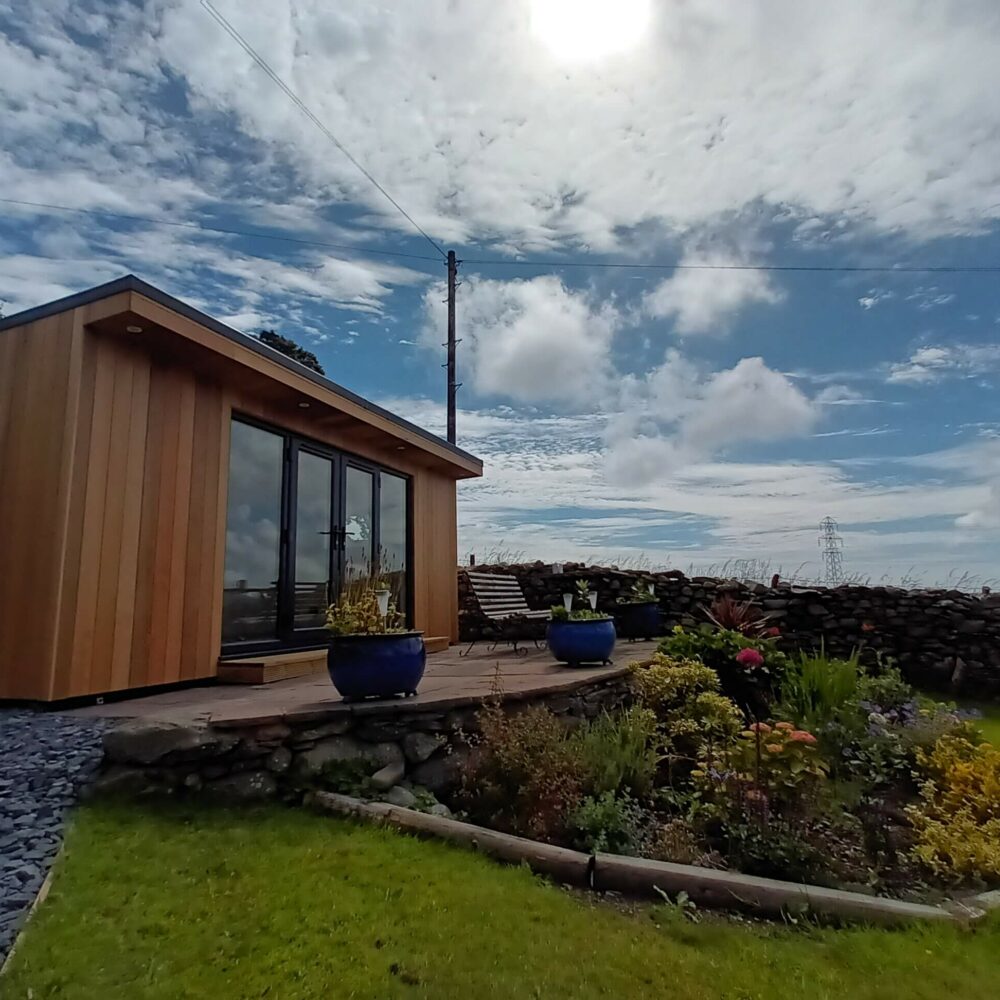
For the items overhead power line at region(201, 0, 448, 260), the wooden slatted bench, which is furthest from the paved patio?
overhead power line at region(201, 0, 448, 260)

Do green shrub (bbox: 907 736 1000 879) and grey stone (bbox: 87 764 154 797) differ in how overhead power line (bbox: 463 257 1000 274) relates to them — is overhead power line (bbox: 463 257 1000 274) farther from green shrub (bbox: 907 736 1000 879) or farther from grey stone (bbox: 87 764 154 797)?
grey stone (bbox: 87 764 154 797)

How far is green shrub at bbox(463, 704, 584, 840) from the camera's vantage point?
3.01 metres

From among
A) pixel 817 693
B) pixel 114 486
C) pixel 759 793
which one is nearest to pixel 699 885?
pixel 759 793

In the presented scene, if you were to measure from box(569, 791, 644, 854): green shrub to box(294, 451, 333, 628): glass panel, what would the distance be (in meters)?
3.45

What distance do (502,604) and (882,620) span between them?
Answer: 4.30 meters

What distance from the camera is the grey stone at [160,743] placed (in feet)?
9.80

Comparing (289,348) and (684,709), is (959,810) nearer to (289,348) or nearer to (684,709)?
(684,709)

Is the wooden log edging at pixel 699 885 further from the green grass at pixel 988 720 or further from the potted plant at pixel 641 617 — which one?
the potted plant at pixel 641 617

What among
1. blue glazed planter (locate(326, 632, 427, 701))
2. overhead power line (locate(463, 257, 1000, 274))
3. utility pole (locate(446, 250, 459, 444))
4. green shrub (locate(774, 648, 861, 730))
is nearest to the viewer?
blue glazed planter (locate(326, 632, 427, 701))

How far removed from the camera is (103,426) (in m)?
4.21

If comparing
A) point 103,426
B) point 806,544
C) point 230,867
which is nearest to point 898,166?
point 806,544

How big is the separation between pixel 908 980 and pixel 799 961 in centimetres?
29

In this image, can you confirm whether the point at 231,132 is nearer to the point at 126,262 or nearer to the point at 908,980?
the point at 126,262

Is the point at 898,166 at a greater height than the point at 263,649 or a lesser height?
greater
